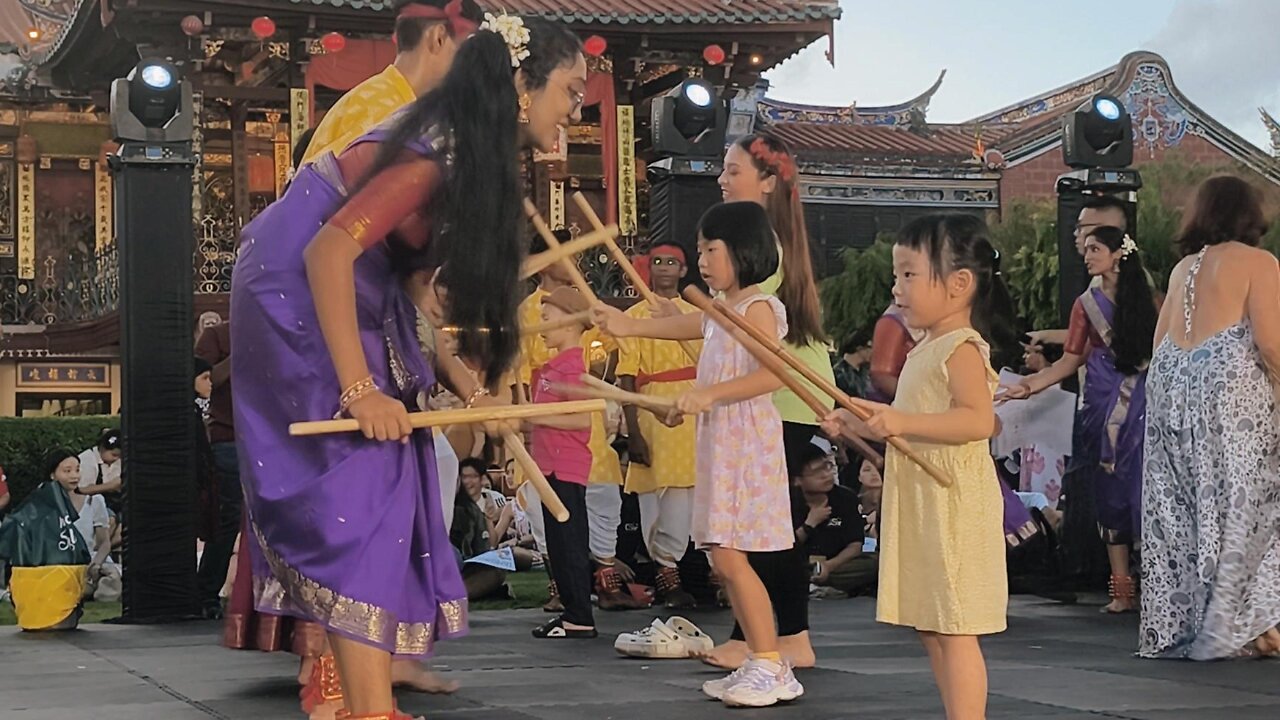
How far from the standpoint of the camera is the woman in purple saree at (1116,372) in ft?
22.2

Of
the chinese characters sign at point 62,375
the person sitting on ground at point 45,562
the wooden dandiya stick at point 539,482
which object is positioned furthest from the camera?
the chinese characters sign at point 62,375

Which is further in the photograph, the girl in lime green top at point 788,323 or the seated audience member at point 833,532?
the seated audience member at point 833,532

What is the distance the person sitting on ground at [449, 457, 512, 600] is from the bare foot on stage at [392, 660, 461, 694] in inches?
137

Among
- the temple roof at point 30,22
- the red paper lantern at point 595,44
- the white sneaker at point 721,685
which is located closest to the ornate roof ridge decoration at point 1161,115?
the red paper lantern at point 595,44

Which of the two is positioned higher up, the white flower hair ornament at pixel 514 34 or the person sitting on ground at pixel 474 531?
the white flower hair ornament at pixel 514 34

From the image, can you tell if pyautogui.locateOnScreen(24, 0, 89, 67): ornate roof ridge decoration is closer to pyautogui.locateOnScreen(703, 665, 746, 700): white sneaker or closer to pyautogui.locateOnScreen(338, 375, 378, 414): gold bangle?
pyautogui.locateOnScreen(703, 665, 746, 700): white sneaker

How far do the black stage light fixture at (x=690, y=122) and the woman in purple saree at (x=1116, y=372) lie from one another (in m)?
1.73

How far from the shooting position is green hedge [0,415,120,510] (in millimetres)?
12523

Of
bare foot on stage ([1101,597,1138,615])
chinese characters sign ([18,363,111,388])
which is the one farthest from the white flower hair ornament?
chinese characters sign ([18,363,111,388])

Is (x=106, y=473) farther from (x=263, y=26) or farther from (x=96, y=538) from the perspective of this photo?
(x=263, y=26)

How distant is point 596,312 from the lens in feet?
13.2

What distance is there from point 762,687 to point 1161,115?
20.3 meters

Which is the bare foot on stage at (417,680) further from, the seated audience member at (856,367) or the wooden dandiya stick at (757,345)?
the seated audience member at (856,367)

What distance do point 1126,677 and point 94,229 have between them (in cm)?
1363
